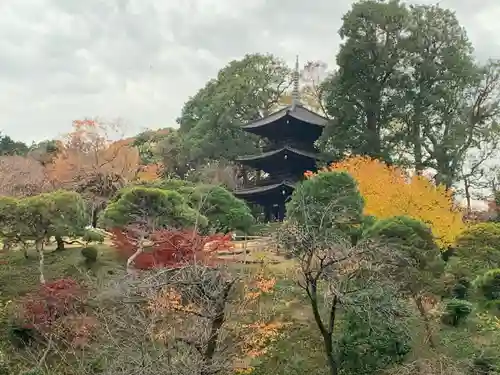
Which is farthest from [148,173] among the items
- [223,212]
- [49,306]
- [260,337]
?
[260,337]

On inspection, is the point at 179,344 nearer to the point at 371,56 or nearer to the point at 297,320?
the point at 297,320

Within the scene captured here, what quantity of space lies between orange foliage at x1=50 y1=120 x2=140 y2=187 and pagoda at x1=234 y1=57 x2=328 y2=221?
664cm

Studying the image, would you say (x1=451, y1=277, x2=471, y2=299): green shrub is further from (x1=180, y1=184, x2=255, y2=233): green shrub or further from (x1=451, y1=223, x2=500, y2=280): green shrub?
(x1=180, y1=184, x2=255, y2=233): green shrub

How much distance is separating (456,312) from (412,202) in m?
6.69

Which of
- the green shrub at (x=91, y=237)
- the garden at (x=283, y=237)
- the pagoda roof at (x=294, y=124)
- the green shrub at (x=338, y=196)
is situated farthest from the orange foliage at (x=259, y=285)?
the pagoda roof at (x=294, y=124)

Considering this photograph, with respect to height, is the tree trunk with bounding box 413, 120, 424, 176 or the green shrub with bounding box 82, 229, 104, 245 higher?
the tree trunk with bounding box 413, 120, 424, 176

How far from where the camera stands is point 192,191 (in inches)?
1016

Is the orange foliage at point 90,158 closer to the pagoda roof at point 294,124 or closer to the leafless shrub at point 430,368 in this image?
the pagoda roof at point 294,124

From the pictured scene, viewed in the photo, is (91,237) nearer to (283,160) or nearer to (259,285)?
(259,285)

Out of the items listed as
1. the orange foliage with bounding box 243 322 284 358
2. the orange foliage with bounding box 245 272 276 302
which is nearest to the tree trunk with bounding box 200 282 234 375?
the orange foliage with bounding box 243 322 284 358

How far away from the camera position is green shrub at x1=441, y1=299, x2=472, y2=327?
18489mm

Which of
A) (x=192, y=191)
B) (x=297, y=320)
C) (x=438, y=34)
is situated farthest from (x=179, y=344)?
(x=438, y=34)

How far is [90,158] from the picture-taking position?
34.8 m

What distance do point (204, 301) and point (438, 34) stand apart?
28.8 m
